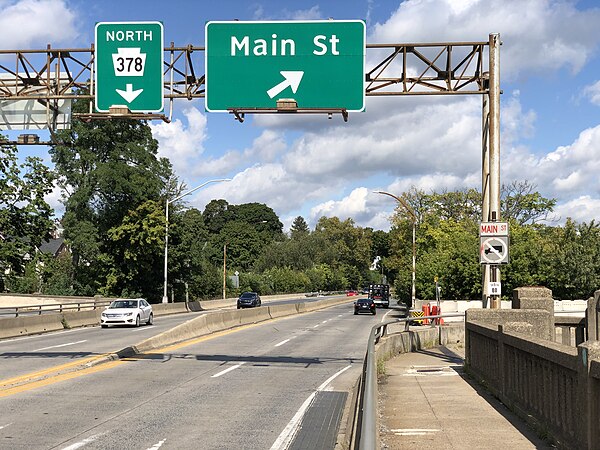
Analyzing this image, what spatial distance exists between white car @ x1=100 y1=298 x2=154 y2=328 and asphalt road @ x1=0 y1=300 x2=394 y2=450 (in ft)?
46.4

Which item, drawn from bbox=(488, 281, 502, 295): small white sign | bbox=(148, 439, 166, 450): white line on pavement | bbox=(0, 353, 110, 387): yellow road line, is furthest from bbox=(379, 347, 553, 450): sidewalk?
bbox=(0, 353, 110, 387): yellow road line

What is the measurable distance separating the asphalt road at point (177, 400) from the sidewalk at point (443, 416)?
1465mm

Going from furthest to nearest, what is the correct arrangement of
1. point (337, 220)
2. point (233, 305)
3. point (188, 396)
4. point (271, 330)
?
point (337, 220) → point (233, 305) → point (271, 330) → point (188, 396)

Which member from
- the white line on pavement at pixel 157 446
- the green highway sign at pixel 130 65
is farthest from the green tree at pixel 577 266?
the white line on pavement at pixel 157 446

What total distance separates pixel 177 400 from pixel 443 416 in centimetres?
516

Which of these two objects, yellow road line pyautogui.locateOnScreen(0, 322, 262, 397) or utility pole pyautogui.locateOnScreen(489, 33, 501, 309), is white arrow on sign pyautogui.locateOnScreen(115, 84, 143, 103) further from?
utility pole pyautogui.locateOnScreen(489, 33, 501, 309)

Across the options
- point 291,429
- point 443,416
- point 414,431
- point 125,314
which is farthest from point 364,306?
point 414,431

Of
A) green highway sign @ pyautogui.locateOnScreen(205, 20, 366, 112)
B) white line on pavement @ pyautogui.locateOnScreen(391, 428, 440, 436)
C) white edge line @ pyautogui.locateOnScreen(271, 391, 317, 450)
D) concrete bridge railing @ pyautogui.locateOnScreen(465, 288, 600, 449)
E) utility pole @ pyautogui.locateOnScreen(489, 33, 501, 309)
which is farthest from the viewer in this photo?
utility pole @ pyautogui.locateOnScreen(489, 33, 501, 309)

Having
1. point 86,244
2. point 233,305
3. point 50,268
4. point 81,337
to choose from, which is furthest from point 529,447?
point 233,305

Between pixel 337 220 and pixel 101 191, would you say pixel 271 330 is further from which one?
pixel 337 220

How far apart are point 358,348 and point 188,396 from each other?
13.7m

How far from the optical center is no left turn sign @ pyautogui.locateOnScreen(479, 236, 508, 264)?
17.1 meters

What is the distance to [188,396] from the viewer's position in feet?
47.1

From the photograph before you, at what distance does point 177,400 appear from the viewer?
13789 millimetres
